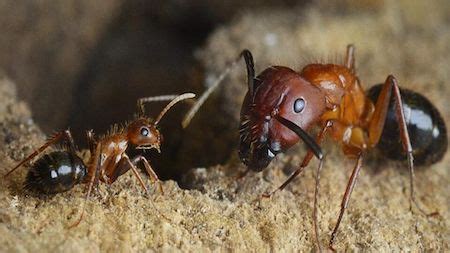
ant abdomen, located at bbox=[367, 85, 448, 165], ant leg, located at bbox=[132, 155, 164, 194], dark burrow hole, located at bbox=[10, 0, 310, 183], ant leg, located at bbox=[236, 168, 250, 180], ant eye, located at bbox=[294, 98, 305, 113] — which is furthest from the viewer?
dark burrow hole, located at bbox=[10, 0, 310, 183]

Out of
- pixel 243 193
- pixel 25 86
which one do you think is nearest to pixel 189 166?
pixel 243 193

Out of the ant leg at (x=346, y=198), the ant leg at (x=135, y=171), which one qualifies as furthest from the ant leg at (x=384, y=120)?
the ant leg at (x=135, y=171)

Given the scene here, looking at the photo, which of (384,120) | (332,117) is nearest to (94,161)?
(332,117)

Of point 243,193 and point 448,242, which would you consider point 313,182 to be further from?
point 448,242

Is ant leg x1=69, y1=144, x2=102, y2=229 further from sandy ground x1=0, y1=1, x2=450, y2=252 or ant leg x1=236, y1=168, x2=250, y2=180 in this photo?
ant leg x1=236, y1=168, x2=250, y2=180

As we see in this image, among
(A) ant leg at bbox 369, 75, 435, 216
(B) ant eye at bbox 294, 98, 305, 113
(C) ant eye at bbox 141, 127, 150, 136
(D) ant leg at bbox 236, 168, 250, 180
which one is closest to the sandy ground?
(D) ant leg at bbox 236, 168, 250, 180

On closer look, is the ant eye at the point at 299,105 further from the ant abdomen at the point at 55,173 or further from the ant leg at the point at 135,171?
the ant abdomen at the point at 55,173
